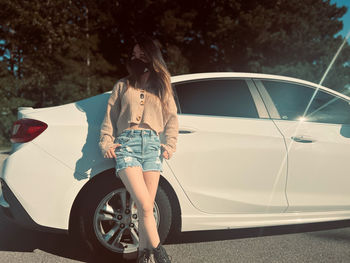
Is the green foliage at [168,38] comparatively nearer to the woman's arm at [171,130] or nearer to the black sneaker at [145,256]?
the woman's arm at [171,130]

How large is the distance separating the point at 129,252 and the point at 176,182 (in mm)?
664

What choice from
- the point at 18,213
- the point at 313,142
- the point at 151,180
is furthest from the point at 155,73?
the point at 313,142

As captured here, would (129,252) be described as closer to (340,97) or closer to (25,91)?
(340,97)

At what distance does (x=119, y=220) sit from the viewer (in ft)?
9.49

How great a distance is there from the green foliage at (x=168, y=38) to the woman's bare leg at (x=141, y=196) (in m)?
14.8

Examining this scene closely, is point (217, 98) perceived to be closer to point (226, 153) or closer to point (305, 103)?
point (226, 153)

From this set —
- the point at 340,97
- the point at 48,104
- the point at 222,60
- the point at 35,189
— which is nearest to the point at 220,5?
the point at 222,60

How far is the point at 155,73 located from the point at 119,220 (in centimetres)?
120

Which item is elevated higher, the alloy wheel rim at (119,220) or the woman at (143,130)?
the woman at (143,130)

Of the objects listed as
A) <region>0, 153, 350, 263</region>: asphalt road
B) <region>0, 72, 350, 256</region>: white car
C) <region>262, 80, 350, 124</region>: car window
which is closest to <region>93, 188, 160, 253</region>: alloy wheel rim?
<region>0, 72, 350, 256</region>: white car

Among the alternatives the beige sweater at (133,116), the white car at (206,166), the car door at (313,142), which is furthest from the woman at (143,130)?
the car door at (313,142)

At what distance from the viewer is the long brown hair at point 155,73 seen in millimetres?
2568

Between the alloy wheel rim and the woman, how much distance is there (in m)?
0.34

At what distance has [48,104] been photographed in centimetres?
1541
